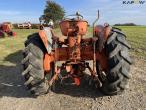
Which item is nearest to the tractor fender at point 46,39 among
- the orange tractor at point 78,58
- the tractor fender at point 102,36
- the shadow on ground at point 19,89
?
the orange tractor at point 78,58

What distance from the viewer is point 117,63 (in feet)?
22.3

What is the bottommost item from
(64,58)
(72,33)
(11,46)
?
(11,46)

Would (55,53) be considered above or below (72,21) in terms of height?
below

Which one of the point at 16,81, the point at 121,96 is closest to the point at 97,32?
the point at 121,96

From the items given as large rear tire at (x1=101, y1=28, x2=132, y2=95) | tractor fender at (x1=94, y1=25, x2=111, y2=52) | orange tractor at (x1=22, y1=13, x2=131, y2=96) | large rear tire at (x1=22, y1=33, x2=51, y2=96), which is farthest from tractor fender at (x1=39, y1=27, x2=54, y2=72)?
large rear tire at (x1=101, y1=28, x2=132, y2=95)

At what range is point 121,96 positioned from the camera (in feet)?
23.2

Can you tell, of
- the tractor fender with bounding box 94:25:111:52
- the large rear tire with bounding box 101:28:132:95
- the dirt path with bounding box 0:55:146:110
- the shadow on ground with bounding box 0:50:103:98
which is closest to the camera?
the dirt path with bounding box 0:55:146:110

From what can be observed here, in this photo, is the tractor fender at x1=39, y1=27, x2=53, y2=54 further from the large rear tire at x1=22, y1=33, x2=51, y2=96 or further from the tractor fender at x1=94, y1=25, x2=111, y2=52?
the tractor fender at x1=94, y1=25, x2=111, y2=52

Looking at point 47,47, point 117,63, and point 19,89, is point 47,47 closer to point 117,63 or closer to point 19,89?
point 117,63

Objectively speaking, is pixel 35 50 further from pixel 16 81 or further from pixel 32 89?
pixel 16 81

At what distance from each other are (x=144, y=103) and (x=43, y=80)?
2237 millimetres

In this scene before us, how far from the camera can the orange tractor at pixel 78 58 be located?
6840 mm

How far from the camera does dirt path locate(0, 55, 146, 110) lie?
6645 mm

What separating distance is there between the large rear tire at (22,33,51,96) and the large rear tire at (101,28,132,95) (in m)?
1.44
